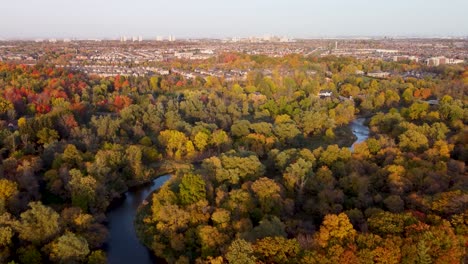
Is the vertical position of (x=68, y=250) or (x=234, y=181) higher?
(x=234, y=181)

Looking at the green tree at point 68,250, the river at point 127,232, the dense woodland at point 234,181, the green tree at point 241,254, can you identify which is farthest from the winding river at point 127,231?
the green tree at point 241,254

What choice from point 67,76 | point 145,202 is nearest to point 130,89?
point 67,76

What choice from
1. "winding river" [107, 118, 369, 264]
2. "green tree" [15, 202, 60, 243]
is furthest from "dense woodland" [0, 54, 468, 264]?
"winding river" [107, 118, 369, 264]

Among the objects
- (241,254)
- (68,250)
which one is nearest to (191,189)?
(68,250)

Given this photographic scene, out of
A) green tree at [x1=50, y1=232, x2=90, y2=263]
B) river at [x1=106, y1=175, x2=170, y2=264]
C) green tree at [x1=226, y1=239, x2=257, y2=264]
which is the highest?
green tree at [x1=226, y1=239, x2=257, y2=264]

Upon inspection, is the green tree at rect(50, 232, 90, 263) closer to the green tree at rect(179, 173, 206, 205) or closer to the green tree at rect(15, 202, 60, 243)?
the green tree at rect(15, 202, 60, 243)

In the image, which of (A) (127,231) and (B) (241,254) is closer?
(B) (241,254)

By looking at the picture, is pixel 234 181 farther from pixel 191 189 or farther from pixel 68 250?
pixel 68 250

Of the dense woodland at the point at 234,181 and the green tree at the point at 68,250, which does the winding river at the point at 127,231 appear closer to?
the dense woodland at the point at 234,181
